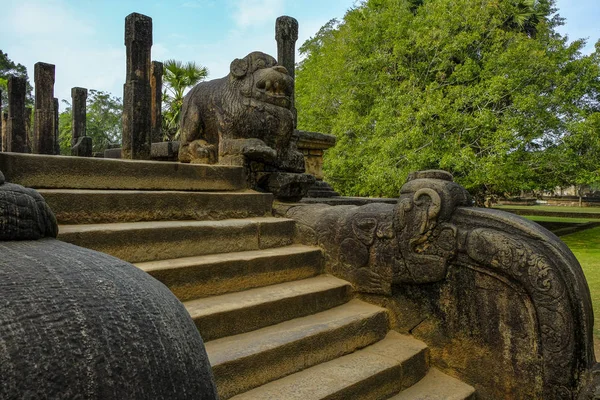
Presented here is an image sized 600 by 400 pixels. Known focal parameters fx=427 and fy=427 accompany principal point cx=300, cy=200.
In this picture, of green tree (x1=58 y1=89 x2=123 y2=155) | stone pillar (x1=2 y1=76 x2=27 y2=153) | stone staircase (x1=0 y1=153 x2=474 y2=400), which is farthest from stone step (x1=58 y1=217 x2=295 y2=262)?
green tree (x1=58 y1=89 x2=123 y2=155)

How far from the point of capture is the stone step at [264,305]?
7.65 ft

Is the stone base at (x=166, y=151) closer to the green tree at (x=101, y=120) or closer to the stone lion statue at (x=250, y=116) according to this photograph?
the stone lion statue at (x=250, y=116)

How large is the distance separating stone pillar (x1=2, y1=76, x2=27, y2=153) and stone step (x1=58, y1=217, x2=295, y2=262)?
11.6 metres

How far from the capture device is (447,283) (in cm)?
274

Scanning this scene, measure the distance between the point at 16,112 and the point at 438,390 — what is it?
13247 millimetres

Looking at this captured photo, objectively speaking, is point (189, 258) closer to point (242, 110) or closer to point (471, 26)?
point (242, 110)

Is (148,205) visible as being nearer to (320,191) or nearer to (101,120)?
(320,191)

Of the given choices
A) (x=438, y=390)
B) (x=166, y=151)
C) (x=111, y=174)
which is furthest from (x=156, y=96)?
(x=438, y=390)

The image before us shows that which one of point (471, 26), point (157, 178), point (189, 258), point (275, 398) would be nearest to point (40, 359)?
point (275, 398)

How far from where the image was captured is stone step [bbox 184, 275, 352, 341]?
2332mm

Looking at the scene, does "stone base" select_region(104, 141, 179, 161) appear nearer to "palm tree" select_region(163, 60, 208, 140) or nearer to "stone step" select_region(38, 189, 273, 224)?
"stone step" select_region(38, 189, 273, 224)

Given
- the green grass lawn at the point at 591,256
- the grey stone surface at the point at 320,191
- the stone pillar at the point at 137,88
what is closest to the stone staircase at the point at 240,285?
the grey stone surface at the point at 320,191

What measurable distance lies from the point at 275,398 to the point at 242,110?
2628 mm

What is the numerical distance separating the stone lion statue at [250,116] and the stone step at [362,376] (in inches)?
77.4
